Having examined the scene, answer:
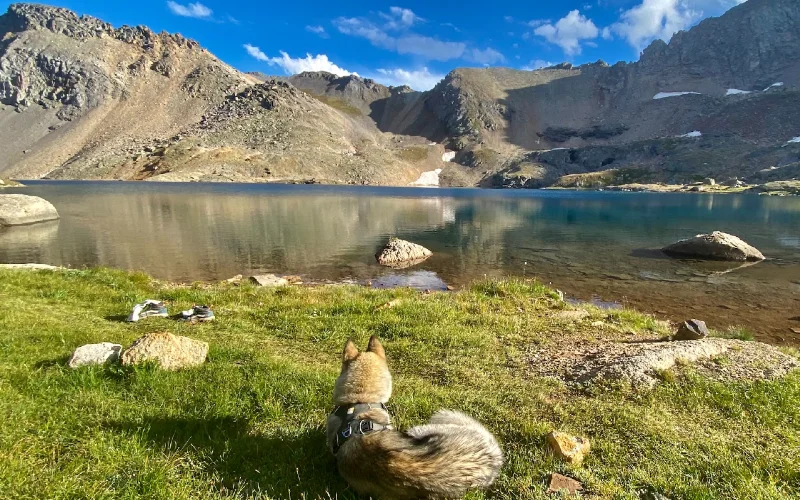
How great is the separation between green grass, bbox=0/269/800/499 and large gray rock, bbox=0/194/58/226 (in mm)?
46138

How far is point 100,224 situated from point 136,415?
2126 inches

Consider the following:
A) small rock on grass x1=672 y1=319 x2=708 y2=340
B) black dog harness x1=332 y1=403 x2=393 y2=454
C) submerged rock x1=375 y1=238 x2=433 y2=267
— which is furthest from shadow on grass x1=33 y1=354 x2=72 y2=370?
submerged rock x1=375 y1=238 x2=433 y2=267

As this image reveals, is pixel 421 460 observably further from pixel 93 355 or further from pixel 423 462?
pixel 93 355

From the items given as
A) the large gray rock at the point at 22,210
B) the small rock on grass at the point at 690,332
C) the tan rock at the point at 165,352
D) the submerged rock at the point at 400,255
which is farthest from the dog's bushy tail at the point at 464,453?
the large gray rock at the point at 22,210

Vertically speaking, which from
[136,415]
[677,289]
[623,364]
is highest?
[136,415]

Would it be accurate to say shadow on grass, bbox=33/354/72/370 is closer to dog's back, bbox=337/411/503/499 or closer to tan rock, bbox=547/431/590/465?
dog's back, bbox=337/411/503/499

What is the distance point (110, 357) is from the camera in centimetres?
725

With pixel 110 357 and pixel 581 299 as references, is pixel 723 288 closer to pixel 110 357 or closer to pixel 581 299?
pixel 581 299

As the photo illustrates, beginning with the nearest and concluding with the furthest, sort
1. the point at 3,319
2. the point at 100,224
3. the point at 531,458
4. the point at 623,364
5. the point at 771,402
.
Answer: the point at 531,458 < the point at 771,402 < the point at 623,364 < the point at 3,319 < the point at 100,224

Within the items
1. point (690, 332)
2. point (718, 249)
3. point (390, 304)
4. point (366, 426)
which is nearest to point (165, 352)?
point (366, 426)

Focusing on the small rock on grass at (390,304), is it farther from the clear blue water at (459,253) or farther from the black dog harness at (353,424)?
the clear blue water at (459,253)

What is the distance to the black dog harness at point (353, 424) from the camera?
4.29m

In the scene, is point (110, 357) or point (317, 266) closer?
A: point (110, 357)

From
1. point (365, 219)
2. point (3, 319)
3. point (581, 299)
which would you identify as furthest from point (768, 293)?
point (365, 219)
